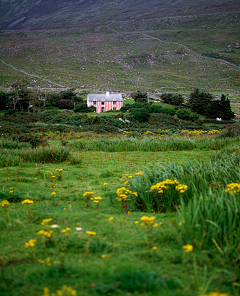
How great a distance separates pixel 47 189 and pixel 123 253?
3.85 m

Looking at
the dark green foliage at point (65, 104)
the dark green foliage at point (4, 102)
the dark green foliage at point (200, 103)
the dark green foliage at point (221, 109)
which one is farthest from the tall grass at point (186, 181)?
the dark green foliage at point (4, 102)

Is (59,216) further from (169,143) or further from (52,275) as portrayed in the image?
(169,143)

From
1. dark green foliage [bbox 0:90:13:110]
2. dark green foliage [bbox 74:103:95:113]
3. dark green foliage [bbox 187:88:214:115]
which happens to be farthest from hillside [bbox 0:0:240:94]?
dark green foliage [bbox 74:103:95:113]

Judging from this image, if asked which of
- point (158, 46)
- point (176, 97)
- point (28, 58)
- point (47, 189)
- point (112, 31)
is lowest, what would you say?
point (47, 189)

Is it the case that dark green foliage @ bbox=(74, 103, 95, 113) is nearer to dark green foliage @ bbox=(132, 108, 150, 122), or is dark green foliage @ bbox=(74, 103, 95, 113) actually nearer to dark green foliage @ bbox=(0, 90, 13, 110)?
dark green foliage @ bbox=(132, 108, 150, 122)

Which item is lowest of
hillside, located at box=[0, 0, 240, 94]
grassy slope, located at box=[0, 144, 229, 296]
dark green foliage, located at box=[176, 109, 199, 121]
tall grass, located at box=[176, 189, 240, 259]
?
grassy slope, located at box=[0, 144, 229, 296]

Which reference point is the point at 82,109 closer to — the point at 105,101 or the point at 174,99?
the point at 105,101

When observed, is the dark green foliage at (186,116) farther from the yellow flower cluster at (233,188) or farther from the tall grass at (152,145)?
the yellow flower cluster at (233,188)

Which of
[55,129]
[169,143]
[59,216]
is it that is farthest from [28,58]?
[59,216]

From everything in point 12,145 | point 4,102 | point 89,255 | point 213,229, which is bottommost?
point 89,255

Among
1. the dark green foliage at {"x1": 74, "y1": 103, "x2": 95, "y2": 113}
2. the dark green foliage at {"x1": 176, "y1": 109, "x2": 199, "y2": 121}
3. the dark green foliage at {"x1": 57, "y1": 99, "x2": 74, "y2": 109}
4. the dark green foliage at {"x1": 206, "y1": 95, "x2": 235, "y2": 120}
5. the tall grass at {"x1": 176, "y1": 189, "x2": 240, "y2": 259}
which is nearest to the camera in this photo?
the tall grass at {"x1": 176, "y1": 189, "x2": 240, "y2": 259}

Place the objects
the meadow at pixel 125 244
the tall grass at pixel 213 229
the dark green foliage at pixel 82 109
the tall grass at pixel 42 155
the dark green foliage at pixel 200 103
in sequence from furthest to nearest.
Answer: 1. the dark green foliage at pixel 200 103
2. the dark green foliage at pixel 82 109
3. the tall grass at pixel 42 155
4. the tall grass at pixel 213 229
5. the meadow at pixel 125 244

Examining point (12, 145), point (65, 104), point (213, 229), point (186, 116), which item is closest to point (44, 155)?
point (12, 145)

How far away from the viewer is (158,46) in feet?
441
